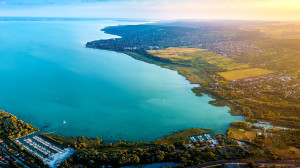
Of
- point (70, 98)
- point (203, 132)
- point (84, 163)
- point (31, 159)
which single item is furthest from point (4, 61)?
point (203, 132)

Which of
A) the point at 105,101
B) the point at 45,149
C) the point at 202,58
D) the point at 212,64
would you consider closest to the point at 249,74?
the point at 212,64

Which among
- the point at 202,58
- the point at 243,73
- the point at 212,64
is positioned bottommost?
the point at 243,73

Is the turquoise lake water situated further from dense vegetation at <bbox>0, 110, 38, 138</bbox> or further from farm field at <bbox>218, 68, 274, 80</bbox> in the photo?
farm field at <bbox>218, 68, 274, 80</bbox>

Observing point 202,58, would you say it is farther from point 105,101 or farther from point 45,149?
point 45,149

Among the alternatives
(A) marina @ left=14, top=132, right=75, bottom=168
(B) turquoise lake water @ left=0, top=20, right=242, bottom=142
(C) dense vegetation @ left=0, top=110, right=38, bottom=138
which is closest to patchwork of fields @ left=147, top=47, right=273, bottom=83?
(B) turquoise lake water @ left=0, top=20, right=242, bottom=142

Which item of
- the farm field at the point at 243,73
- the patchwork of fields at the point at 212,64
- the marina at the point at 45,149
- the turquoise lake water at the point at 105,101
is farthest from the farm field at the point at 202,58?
the marina at the point at 45,149

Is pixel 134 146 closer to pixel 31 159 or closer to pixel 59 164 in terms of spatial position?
pixel 59 164
